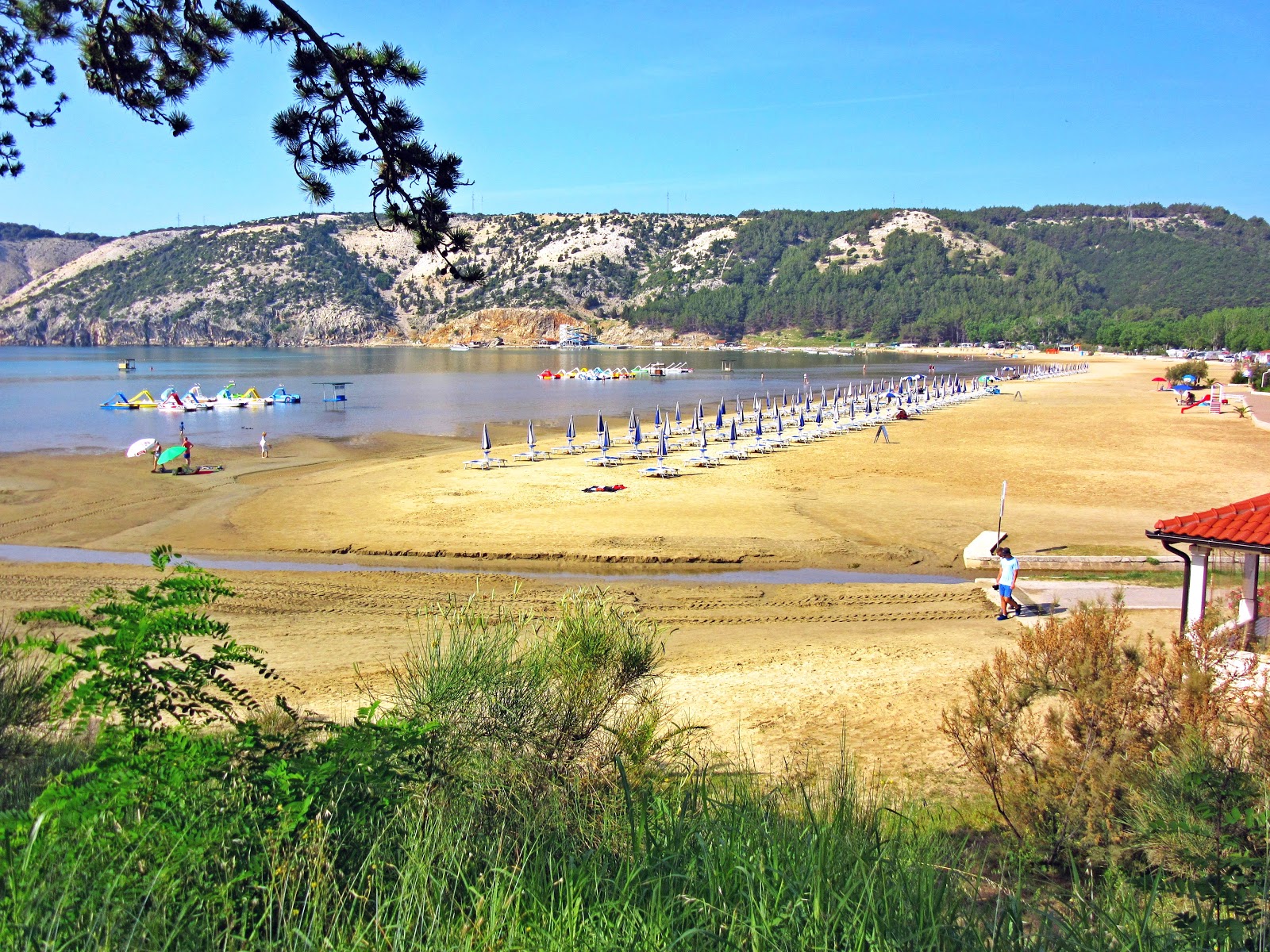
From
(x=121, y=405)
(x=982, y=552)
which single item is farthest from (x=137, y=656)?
(x=121, y=405)

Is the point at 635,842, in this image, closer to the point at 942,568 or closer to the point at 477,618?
the point at 477,618

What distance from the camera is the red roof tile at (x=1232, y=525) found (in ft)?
25.7

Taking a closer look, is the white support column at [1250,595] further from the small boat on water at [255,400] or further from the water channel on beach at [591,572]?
the small boat on water at [255,400]

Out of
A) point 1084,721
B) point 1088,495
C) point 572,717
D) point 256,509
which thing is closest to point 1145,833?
point 1084,721

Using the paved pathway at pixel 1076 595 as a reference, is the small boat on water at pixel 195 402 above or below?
above

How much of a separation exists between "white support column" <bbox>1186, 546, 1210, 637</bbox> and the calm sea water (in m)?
25.7

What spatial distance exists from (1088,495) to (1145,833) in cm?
1819

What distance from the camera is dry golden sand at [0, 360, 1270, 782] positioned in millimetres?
9523

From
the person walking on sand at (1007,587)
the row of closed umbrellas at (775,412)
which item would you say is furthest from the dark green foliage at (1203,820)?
the row of closed umbrellas at (775,412)

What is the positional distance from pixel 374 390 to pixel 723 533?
47651 mm

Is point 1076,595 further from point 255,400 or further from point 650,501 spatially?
point 255,400

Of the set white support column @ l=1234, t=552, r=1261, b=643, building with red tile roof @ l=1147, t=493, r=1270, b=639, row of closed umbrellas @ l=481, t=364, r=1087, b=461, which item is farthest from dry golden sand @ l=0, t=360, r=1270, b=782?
white support column @ l=1234, t=552, r=1261, b=643

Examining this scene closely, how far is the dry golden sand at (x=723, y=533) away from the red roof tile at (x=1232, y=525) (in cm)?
264

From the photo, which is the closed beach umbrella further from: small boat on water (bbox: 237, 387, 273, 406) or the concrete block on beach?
the concrete block on beach
